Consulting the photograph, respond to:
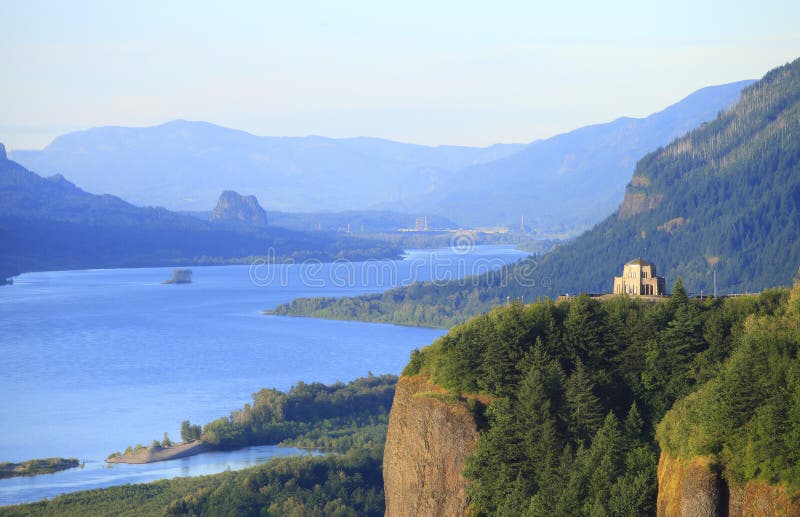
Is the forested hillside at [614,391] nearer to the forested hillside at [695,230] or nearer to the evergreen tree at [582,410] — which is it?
the evergreen tree at [582,410]

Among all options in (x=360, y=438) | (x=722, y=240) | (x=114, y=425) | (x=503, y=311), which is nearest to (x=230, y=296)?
(x=722, y=240)

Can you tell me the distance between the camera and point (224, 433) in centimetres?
6325

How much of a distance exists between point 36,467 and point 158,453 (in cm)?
543

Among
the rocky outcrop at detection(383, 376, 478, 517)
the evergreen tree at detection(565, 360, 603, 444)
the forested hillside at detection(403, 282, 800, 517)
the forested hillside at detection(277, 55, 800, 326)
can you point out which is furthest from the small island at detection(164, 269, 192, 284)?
A: the evergreen tree at detection(565, 360, 603, 444)

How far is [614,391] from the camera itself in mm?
28625

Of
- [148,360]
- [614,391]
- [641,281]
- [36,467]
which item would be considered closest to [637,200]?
[148,360]

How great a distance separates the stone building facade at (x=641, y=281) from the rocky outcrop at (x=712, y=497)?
13.7 m

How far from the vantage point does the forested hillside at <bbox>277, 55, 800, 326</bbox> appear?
114m

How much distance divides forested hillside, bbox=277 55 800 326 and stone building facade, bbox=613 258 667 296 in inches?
2713

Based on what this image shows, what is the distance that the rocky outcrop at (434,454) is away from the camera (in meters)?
27.2

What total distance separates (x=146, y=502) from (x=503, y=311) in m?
23.0

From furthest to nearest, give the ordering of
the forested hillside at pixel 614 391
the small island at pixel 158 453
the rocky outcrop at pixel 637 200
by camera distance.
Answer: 1. the rocky outcrop at pixel 637 200
2. the small island at pixel 158 453
3. the forested hillside at pixel 614 391

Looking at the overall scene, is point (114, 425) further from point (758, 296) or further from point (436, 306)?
point (436, 306)

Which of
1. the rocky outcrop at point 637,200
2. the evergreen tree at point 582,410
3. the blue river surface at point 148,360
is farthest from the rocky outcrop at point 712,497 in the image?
the rocky outcrop at point 637,200
